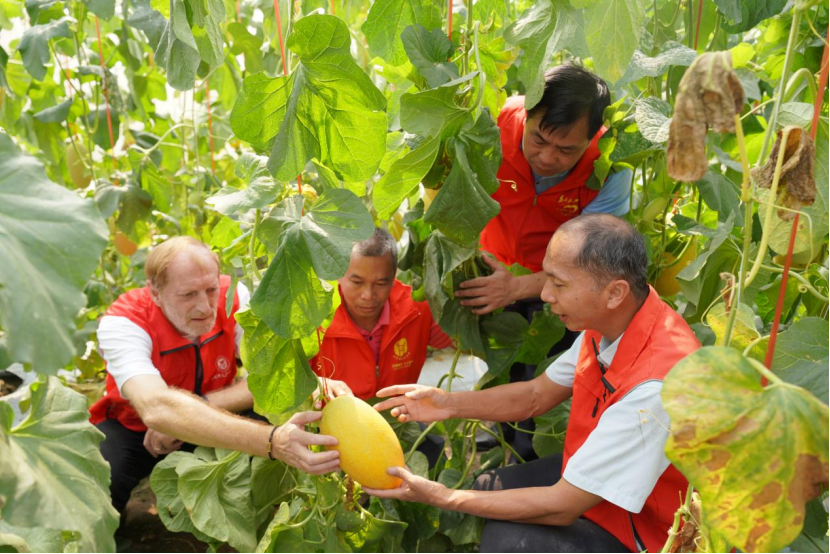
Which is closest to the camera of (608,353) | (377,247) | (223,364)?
(608,353)

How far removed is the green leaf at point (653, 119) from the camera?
6.06ft

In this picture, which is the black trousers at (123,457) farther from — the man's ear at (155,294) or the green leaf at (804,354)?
the green leaf at (804,354)

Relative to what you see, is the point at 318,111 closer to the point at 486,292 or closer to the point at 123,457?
the point at 486,292

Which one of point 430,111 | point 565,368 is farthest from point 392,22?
point 565,368

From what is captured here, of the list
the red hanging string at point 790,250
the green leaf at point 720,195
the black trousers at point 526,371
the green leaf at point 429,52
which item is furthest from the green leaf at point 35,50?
the red hanging string at point 790,250

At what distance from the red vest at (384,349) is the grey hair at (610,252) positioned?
879 mm

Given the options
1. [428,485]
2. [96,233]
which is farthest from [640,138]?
[96,233]

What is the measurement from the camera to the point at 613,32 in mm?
1473

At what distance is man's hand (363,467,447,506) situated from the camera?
1.90 metres

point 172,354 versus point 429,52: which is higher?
point 429,52

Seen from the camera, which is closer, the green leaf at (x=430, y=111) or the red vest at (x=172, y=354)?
the green leaf at (x=430, y=111)

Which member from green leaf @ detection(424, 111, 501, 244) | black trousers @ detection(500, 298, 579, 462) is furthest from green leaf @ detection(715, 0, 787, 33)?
black trousers @ detection(500, 298, 579, 462)

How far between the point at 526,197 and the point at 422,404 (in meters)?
0.85

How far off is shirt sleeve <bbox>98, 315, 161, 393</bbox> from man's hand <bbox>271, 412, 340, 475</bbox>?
726 mm
